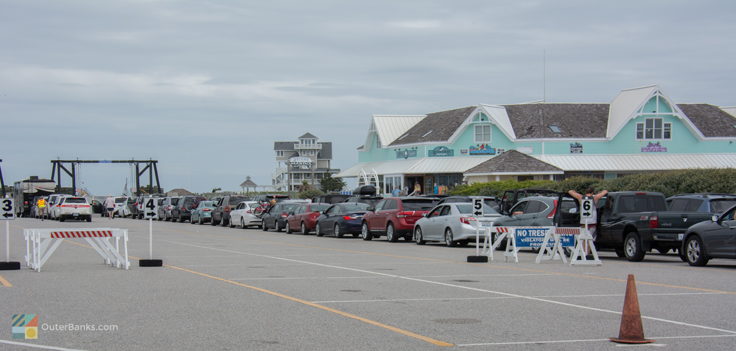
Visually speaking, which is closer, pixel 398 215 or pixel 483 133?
pixel 398 215

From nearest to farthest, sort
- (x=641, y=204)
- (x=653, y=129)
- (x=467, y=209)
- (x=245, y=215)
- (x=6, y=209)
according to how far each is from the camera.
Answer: (x=6, y=209)
(x=641, y=204)
(x=467, y=209)
(x=245, y=215)
(x=653, y=129)

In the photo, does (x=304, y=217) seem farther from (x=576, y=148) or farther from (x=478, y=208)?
(x=576, y=148)

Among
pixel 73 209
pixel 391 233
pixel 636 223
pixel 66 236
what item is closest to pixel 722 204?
pixel 636 223

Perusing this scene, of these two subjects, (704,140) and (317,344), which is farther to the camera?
(704,140)

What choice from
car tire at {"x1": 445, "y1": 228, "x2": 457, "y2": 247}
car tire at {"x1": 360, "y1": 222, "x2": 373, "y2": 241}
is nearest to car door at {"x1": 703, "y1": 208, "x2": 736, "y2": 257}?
car tire at {"x1": 445, "y1": 228, "x2": 457, "y2": 247}

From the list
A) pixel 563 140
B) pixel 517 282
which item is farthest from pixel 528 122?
pixel 517 282

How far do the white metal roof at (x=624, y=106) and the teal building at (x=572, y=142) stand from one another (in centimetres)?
7

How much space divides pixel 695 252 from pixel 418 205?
1295 centimetres

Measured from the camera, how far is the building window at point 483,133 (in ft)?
212

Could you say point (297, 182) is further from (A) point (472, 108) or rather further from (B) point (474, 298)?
(B) point (474, 298)

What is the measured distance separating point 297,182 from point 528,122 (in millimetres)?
80641

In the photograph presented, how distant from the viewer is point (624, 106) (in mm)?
64812

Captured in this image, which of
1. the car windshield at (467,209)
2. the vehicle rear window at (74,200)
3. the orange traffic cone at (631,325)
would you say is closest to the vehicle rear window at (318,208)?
the car windshield at (467,209)

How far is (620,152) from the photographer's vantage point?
206 ft
